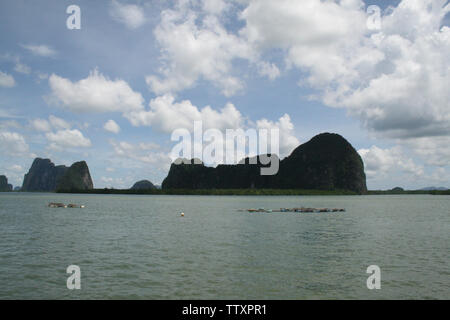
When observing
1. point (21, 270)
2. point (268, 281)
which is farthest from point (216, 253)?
point (21, 270)

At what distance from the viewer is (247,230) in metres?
52.0

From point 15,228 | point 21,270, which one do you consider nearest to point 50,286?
point 21,270

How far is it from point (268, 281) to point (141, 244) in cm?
1981

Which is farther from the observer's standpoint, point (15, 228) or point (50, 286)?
point (15, 228)

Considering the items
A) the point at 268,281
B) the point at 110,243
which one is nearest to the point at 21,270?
the point at 110,243

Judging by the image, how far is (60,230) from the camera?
168 ft
